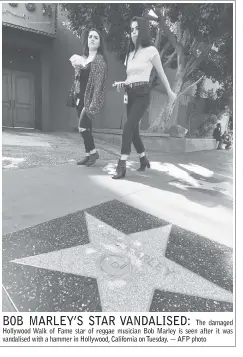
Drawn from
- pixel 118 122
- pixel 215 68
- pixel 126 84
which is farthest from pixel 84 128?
pixel 215 68

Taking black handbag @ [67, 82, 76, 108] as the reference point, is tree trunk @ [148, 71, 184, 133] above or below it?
above

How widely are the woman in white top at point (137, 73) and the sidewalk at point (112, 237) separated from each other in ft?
1.48

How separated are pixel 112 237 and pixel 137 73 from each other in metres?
1.71

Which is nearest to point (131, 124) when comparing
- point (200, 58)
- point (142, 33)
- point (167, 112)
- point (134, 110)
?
point (134, 110)

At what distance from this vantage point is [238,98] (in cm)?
145

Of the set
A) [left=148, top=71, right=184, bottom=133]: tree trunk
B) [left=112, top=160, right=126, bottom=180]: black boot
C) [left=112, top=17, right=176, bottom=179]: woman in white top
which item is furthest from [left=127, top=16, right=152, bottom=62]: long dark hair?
[left=148, top=71, right=184, bottom=133]: tree trunk

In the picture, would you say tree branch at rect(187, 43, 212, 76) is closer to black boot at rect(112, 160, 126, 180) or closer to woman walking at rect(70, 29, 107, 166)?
woman walking at rect(70, 29, 107, 166)

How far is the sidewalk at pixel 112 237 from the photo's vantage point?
33.7 inches

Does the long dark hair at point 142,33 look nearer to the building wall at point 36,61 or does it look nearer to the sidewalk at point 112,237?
the sidewalk at point 112,237

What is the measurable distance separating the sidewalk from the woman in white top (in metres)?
0.45

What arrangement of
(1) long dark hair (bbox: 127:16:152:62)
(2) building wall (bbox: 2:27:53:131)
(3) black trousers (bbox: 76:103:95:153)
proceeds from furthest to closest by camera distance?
(2) building wall (bbox: 2:27:53:131) < (3) black trousers (bbox: 76:103:95:153) < (1) long dark hair (bbox: 127:16:152:62)

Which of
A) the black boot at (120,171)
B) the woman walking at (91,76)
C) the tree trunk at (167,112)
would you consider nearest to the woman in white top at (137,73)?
the black boot at (120,171)

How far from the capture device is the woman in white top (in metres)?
2.25
